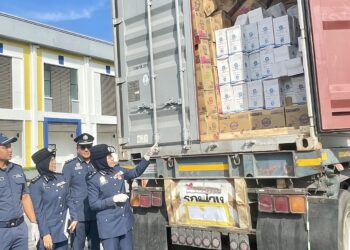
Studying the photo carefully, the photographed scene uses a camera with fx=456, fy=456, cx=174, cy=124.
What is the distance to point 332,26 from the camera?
14.1 ft

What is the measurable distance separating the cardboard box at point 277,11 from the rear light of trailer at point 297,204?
6.93ft

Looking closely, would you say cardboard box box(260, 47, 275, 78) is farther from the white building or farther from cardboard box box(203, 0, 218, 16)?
the white building

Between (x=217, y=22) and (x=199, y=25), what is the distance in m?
0.36

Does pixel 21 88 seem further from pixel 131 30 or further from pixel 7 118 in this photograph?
pixel 131 30

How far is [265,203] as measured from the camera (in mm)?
4211

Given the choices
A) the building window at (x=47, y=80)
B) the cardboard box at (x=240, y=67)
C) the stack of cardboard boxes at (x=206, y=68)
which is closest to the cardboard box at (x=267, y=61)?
the cardboard box at (x=240, y=67)

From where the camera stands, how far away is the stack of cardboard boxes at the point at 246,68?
4.65 m

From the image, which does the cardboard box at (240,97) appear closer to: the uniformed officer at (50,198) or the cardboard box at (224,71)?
the cardboard box at (224,71)

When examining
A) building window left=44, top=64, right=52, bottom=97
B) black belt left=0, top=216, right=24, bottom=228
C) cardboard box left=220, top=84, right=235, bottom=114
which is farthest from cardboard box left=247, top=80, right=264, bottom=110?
building window left=44, top=64, right=52, bottom=97

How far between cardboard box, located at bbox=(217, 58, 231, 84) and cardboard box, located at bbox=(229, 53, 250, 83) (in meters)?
0.08

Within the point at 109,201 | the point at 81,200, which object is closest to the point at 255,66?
the point at 109,201

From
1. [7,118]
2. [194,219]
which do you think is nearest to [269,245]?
[194,219]

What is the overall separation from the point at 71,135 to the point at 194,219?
1019 inches

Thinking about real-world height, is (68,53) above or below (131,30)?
Result: above
